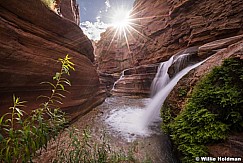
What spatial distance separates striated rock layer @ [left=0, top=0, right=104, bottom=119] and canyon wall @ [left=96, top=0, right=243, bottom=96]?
6.82 meters

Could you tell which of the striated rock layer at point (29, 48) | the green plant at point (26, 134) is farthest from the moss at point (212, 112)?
the striated rock layer at point (29, 48)

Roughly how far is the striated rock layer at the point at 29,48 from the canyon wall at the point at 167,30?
682cm

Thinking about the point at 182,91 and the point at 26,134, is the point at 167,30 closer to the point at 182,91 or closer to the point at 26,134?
the point at 182,91

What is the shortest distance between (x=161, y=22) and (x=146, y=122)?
67.0 ft

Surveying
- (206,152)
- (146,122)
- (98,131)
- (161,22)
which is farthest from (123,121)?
(161,22)

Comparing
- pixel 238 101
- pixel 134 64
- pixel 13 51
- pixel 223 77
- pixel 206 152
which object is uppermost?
pixel 134 64

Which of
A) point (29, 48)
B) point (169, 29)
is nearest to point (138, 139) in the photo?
point (29, 48)

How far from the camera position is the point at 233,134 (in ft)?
6.84

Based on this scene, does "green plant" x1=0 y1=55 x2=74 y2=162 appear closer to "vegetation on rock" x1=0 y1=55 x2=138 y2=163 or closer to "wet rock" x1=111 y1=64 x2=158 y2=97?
"vegetation on rock" x1=0 y1=55 x2=138 y2=163

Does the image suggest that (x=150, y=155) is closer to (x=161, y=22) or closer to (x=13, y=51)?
(x=13, y=51)

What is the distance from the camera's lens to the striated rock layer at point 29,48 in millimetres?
2602

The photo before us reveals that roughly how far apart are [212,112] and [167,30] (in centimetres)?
1939

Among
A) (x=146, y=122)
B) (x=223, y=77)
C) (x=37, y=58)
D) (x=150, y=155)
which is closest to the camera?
(x=223, y=77)

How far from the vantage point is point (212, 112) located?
2.36 m
